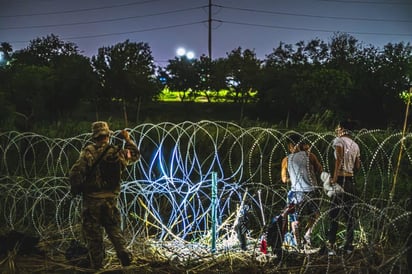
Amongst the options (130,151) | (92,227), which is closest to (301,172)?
(130,151)

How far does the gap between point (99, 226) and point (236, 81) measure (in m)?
29.8

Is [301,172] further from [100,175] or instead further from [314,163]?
[100,175]

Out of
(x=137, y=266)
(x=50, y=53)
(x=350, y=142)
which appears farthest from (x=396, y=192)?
(x=50, y=53)

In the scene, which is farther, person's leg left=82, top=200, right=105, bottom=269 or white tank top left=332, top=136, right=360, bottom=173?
white tank top left=332, top=136, right=360, bottom=173

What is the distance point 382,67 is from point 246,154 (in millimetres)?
21433

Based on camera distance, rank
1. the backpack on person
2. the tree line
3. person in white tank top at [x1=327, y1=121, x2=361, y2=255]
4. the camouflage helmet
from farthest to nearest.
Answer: the tree line, person in white tank top at [x1=327, y1=121, x2=361, y2=255], the camouflage helmet, the backpack on person

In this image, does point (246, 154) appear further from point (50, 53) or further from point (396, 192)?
point (50, 53)

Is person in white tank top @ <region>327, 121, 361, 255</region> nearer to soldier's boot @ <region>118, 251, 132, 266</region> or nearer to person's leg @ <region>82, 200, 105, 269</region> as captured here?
soldier's boot @ <region>118, 251, 132, 266</region>

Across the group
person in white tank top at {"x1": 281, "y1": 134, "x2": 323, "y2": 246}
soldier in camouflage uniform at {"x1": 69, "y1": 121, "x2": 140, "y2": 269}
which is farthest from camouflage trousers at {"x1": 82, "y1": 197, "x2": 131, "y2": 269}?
person in white tank top at {"x1": 281, "y1": 134, "x2": 323, "y2": 246}

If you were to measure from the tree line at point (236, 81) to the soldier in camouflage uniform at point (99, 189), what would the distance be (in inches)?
361

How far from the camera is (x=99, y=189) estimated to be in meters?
6.18

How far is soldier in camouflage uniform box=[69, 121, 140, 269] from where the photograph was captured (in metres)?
6.12

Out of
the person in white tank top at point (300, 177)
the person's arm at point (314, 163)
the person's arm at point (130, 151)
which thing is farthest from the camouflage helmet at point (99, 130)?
the person's arm at point (314, 163)

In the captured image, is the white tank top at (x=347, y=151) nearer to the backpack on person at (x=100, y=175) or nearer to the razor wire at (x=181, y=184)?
the razor wire at (x=181, y=184)
